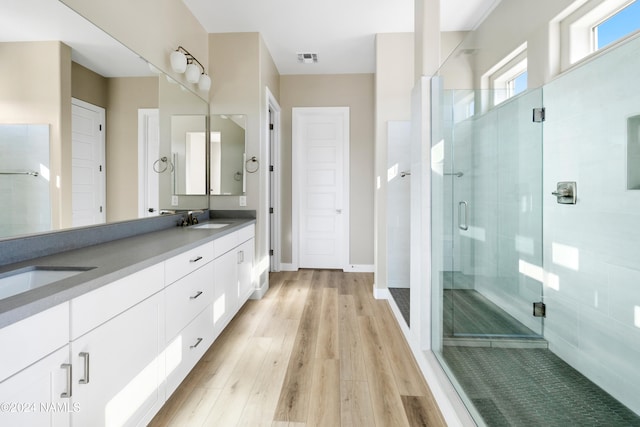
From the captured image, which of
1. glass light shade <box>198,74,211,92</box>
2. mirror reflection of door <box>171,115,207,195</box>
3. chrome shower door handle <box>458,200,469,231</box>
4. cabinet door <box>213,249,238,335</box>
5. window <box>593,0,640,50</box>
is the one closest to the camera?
window <box>593,0,640,50</box>

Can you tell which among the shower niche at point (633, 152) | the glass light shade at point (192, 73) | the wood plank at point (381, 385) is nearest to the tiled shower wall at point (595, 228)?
the shower niche at point (633, 152)

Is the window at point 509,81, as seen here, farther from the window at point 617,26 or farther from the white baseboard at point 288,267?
the white baseboard at point 288,267

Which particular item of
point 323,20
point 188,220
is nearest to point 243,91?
point 323,20

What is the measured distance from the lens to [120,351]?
3.98ft

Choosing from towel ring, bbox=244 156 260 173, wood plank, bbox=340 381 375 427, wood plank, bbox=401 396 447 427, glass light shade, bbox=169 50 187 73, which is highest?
glass light shade, bbox=169 50 187 73

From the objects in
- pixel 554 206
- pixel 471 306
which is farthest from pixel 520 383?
pixel 554 206

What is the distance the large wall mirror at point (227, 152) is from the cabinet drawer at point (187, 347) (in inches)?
63.0

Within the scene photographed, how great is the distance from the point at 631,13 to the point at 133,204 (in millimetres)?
2498

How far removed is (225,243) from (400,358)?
1.55m

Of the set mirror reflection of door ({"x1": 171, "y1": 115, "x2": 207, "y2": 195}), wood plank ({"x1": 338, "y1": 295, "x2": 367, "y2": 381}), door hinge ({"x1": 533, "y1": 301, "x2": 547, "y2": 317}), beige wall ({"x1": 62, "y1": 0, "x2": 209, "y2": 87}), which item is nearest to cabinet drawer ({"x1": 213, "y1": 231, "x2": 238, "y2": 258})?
mirror reflection of door ({"x1": 171, "y1": 115, "x2": 207, "y2": 195})

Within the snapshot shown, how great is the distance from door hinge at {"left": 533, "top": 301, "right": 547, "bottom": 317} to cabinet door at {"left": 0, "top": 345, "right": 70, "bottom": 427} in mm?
1792

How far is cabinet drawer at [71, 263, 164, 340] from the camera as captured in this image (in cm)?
101

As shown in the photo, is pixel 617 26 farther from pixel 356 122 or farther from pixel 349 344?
pixel 356 122

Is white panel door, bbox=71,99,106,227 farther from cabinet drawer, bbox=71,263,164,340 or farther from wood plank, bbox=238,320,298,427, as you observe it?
wood plank, bbox=238,320,298,427
